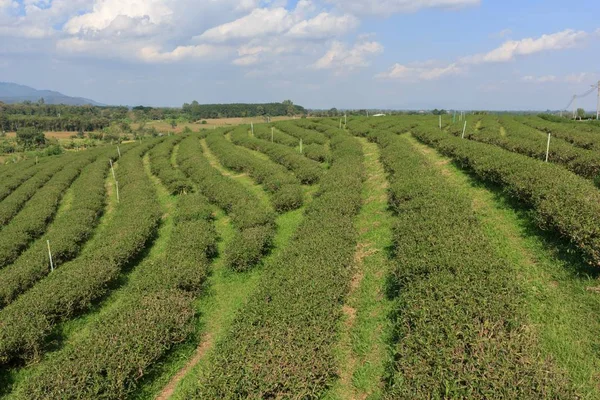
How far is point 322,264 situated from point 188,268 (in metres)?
4.06

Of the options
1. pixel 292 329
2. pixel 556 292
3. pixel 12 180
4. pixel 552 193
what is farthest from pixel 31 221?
pixel 552 193

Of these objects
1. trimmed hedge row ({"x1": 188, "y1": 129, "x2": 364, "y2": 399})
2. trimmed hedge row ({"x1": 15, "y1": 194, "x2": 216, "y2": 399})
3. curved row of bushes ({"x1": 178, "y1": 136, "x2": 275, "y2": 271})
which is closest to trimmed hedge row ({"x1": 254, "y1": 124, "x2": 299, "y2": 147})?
curved row of bushes ({"x1": 178, "y1": 136, "x2": 275, "y2": 271})

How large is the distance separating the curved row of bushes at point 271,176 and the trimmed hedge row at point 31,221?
10703 mm

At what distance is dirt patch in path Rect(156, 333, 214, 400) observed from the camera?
716cm

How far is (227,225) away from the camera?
16047 millimetres

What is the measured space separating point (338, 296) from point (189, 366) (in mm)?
3452

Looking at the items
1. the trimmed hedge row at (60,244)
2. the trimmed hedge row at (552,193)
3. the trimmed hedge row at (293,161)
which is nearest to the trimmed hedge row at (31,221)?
the trimmed hedge row at (60,244)

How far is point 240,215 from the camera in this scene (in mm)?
15133

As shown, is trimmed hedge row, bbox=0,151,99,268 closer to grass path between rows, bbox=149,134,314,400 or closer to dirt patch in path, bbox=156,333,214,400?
grass path between rows, bbox=149,134,314,400

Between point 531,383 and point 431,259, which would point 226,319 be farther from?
point 531,383

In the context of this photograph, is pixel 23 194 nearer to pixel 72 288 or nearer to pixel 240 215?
pixel 240 215

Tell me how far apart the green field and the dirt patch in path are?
0.03 m

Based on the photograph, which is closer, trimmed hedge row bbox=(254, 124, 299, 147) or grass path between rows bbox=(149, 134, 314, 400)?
grass path between rows bbox=(149, 134, 314, 400)

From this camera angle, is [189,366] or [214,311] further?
[214,311]
